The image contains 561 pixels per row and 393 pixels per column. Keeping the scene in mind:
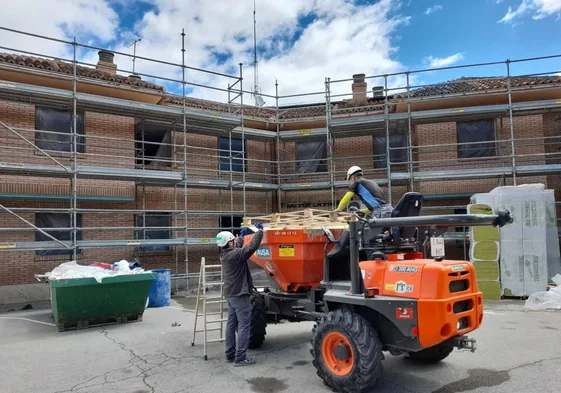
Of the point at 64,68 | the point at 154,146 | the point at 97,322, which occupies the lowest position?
the point at 97,322

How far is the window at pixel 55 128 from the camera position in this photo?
12.7 meters

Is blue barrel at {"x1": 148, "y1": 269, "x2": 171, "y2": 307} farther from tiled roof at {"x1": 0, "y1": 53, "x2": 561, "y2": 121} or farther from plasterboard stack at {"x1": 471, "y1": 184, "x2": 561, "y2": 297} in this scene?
plasterboard stack at {"x1": 471, "y1": 184, "x2": 561, "y2": 297}

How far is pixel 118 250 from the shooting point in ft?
44.7

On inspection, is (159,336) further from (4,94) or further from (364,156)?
(364,156)

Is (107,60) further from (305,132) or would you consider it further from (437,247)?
(437,247)

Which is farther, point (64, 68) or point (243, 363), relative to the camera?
point (64, 68)

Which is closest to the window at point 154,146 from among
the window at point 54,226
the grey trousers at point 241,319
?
the window at point 54,226

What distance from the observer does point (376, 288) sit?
5.05 m

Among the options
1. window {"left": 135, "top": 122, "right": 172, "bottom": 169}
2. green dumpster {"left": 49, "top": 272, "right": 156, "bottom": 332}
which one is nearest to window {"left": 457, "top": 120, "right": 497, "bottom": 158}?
window {"left": 135, "top": 122, "right": 172, "bottom": 169}

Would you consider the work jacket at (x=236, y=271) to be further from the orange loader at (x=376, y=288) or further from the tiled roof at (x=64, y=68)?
the tiled roof at (x=64, y=68)

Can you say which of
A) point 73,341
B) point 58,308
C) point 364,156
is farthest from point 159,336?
point 364,156

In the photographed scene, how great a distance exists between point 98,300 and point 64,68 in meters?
7.99

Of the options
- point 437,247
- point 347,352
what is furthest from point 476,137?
point 347,352

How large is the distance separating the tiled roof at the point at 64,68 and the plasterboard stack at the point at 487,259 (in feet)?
36.7
